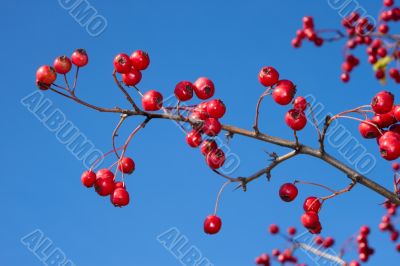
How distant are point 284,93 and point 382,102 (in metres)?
0.74

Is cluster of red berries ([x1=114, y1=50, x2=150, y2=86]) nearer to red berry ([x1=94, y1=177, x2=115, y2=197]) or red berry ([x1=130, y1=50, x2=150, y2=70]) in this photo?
red berry ([x1=130, y1=50, x2=150, y2=70])

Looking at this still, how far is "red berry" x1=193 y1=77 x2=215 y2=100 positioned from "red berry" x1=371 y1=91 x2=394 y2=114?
1.24m

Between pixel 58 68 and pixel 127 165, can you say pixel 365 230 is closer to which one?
pixel 127 165

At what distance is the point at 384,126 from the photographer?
12.8 feet

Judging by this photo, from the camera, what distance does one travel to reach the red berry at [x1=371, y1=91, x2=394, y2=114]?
3.61 m

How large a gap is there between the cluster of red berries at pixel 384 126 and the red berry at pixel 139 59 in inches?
69.9

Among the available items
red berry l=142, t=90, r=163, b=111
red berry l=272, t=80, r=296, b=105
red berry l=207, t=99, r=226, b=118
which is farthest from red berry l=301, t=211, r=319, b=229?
red berry l=142, t=90, r=163, b=111

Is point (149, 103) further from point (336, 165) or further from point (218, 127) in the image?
point (336, 165)

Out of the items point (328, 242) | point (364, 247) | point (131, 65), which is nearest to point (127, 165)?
point (131, 65)

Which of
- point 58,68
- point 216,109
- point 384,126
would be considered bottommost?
point 58,68

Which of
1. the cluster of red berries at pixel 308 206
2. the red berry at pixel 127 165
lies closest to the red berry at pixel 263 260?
the cluster of red berries at pixel 308 206

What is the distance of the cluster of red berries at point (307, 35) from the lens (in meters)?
11.9

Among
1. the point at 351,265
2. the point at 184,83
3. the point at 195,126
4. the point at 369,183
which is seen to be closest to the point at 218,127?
the point at 195,126

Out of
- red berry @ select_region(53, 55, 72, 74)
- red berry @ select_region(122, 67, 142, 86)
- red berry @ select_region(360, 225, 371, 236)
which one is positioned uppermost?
red berry @ select_region(360, 225, 371, 236)
